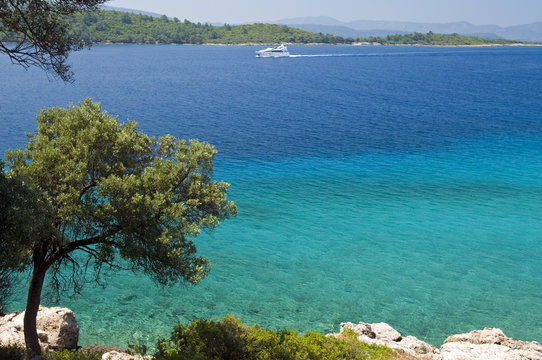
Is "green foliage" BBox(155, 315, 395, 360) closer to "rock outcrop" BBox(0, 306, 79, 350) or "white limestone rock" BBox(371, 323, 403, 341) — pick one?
"white limestone rock" BBox(371, 323, 403, 341)

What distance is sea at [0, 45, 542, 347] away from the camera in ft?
81.8

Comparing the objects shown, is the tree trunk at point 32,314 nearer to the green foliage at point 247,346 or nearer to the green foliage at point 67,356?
the green foliage at point 67,356

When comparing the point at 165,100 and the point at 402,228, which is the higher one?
the point at 165,100

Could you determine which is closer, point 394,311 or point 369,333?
point 369,333

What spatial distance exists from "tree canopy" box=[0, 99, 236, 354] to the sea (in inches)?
313

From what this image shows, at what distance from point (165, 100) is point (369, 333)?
75.4 meters

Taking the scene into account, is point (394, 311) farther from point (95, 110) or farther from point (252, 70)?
point (252, 70)

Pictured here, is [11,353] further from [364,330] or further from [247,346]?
[364,330]

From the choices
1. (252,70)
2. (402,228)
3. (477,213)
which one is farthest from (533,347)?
(252,70)

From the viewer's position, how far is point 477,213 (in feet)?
126

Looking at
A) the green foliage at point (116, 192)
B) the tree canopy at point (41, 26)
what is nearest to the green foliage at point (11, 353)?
the green foliage at point (116, 192)

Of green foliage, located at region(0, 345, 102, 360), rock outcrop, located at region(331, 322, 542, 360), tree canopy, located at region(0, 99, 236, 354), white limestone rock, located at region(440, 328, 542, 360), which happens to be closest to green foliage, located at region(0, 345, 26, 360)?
green foliage, located at region(0, 345, 102, 360)

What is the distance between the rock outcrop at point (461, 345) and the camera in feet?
58.9

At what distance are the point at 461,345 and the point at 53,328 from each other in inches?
691
